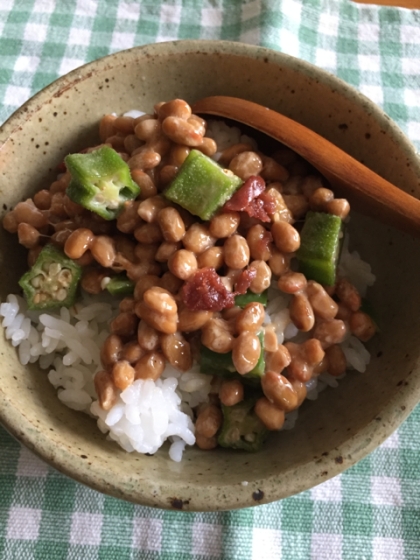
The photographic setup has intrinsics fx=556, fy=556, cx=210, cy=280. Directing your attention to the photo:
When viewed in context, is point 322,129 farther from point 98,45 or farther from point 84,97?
point 98,45

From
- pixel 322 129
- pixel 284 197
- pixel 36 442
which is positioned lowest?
pixel 36 442

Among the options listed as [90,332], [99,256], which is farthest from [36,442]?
Answer: [99,256]

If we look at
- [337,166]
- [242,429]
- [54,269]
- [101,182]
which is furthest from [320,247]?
[54,269]

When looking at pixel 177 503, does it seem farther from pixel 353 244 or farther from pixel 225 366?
pixel 353 244

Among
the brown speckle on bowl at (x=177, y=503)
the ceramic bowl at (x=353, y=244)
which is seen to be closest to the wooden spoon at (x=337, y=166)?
the ceramic bowl at (x=353, y=244)

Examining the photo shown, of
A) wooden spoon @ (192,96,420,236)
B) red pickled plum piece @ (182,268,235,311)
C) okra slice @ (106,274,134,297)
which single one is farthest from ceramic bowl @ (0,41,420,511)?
red pickled plum piece @ (182,268,235,311)

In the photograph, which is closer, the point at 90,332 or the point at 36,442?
the point at 36,442
